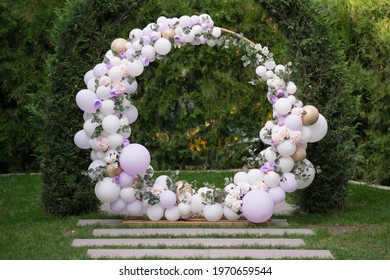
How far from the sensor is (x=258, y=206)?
8.18 m

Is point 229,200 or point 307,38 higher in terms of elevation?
point 307,38

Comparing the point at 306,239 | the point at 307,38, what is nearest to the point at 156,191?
the point at 306,239

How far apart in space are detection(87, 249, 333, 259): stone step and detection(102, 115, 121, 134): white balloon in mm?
1453

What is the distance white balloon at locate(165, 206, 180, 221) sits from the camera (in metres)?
8.41

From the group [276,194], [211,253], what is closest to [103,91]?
[276,194]

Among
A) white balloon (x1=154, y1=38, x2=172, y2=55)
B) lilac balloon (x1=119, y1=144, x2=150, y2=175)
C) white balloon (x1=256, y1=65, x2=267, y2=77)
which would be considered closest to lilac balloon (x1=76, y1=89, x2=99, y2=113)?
lilac balloon (x1=119, y1=144, x2=150, y2=175)

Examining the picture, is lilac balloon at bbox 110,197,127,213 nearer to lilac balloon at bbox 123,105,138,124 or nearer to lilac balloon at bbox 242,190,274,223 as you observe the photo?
lilac balloon at bbox 123,105,138,124

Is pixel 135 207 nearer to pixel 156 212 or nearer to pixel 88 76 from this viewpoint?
pixel 156 212

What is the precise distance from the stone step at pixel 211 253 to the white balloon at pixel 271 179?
1.11 metres

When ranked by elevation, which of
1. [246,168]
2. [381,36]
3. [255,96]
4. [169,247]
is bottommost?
[169,247]

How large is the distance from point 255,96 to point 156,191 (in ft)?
12.5

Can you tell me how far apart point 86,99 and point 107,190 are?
0.90m

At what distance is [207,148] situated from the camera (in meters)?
11.9

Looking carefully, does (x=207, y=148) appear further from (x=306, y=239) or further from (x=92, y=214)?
(x=306, y=239)
